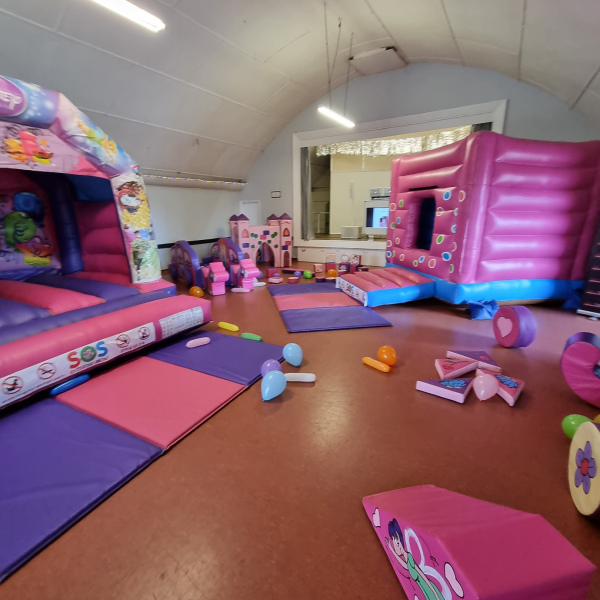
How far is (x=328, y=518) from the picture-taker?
1.30m

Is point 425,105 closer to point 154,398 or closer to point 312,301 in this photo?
point 312,301

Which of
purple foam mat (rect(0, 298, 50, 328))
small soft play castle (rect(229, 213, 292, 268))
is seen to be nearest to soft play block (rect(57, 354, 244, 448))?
purple foam mat (rect(0, 298, 50, 328))

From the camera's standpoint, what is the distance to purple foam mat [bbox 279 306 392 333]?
3.31 meters

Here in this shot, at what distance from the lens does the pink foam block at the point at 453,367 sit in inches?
90.6

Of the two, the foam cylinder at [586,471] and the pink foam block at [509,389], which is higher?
the foam cylinder at [586,471]

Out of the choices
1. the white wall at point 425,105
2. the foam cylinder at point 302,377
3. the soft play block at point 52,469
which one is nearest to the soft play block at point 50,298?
the soft play block at point 52,469

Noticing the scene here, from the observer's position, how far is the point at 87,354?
226 cm

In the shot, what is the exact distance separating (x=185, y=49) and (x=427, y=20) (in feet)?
9.60

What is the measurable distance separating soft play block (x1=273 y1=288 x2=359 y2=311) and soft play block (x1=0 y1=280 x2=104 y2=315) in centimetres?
196

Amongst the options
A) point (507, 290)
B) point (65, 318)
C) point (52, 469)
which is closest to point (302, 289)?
point (507, 290)

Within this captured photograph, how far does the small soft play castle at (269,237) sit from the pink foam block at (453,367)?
161 inches

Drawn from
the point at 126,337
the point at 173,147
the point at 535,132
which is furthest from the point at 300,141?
the point at 126,337

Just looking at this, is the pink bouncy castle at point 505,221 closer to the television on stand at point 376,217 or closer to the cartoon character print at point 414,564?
the television on stand at point 376,217

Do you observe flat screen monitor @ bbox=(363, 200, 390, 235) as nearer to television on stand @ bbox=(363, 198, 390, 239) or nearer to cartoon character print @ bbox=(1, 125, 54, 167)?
television on stand @ bbox=(363, 198, 390, 239)
